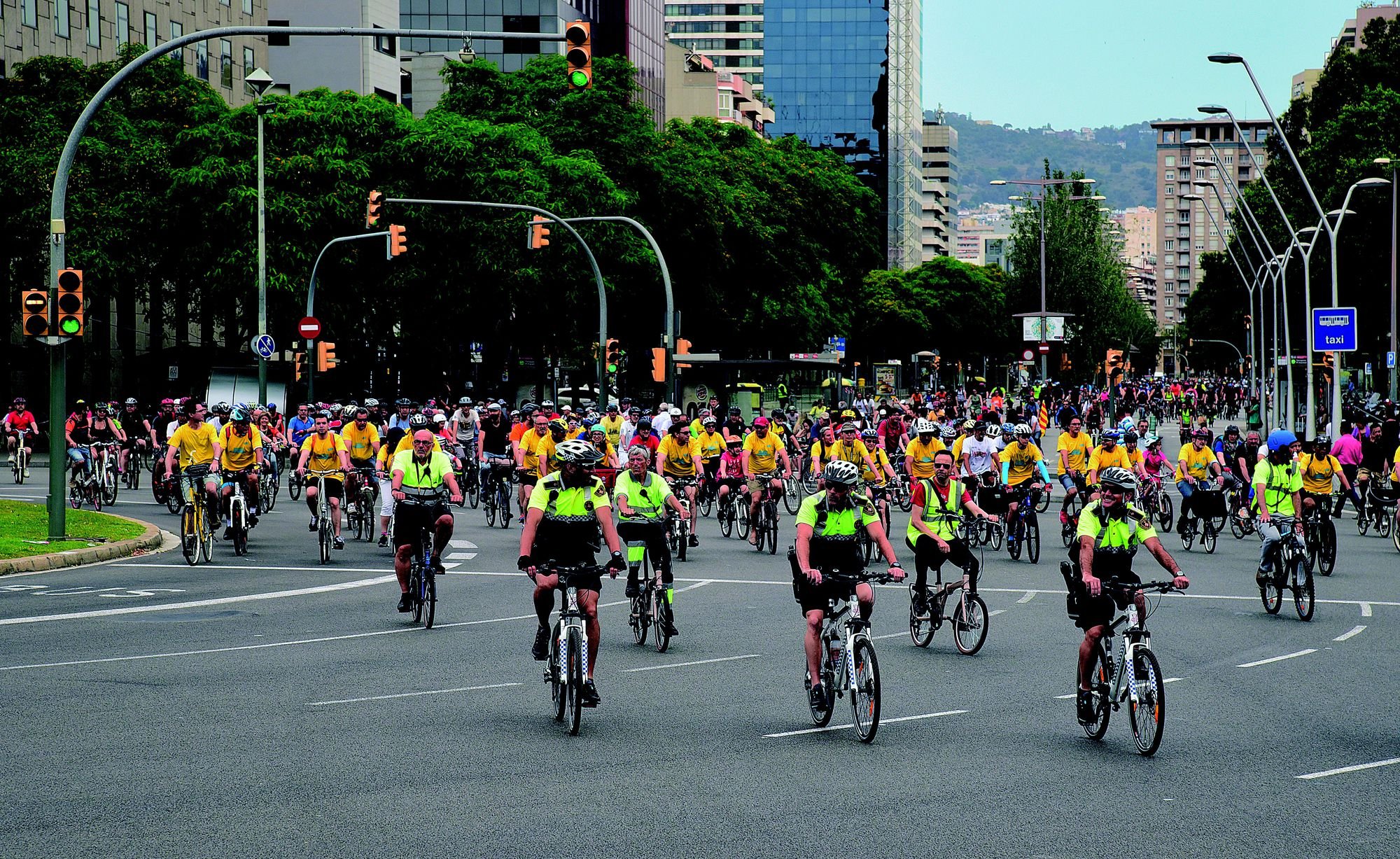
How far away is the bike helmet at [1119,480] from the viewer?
1041 centimetres

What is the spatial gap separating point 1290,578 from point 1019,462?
16.9ft

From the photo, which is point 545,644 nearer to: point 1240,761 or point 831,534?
point 831,534

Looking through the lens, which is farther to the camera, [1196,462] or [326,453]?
[1196,462]

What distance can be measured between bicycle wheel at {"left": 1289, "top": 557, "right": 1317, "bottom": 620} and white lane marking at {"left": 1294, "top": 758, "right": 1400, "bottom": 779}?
22.3ft

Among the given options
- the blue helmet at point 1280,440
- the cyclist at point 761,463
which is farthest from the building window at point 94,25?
the blue helmet at point 1280,440

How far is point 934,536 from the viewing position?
1450 cm

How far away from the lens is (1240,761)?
946 cm

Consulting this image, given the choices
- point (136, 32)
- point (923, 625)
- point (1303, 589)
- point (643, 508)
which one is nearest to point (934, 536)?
point (923, 625)

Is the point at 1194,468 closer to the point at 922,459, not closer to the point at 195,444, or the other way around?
the point at 922,459

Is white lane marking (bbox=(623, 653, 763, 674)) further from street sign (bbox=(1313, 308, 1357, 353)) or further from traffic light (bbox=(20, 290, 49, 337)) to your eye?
street sign (bbox=(1313, 308, 1357, 353))

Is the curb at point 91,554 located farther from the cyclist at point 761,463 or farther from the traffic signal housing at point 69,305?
the cyclist at point 761,463

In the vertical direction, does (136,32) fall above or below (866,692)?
above

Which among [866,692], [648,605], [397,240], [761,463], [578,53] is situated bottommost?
[866,692]

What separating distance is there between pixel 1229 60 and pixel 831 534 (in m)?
24.7
